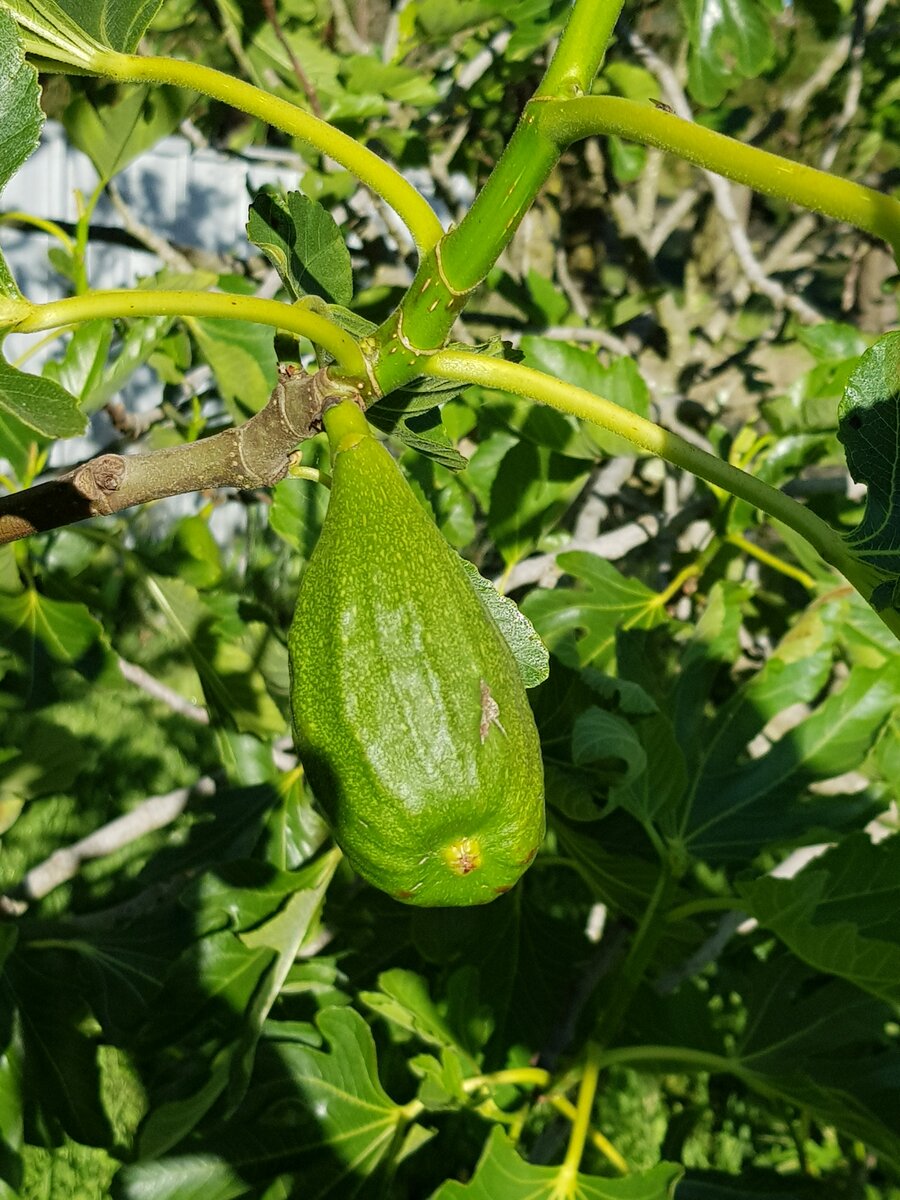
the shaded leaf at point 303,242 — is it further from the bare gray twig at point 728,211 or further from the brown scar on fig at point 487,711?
the bare gray twig at point 728,211

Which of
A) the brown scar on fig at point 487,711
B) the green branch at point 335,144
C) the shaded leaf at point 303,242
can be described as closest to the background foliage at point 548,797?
the shaded leaf at point 303,242

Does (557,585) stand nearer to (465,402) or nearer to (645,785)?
(465,402)

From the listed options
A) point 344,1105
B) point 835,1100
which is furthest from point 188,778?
point 835,1100

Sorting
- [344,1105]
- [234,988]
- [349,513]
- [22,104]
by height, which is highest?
[22,104]

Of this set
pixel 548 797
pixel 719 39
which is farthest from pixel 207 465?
pixel 719 39

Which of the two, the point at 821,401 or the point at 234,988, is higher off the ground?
the point at 821,401

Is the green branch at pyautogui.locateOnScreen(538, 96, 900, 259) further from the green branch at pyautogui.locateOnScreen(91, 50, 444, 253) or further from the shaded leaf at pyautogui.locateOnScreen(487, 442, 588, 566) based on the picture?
the shaded leaf at pyautogui.locateOnScreen(487, 442, 588, 566)
